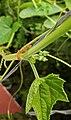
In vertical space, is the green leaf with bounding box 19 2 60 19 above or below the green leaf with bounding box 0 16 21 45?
above

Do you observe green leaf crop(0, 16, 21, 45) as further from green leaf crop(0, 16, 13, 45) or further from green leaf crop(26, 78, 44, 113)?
green leaf crop(26, 78, 44, 113)

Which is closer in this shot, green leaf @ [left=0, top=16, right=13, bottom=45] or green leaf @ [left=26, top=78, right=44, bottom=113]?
green leaf @ [left=26, top=78, right=44, bottom=113]

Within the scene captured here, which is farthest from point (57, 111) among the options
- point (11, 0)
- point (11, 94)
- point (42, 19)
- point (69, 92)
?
point (11, 0)

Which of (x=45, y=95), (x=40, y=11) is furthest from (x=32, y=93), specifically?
(x=40, y=11)

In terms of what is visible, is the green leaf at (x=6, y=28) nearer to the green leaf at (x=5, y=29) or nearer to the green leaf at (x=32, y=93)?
the green leaf at (x=5, y=29)

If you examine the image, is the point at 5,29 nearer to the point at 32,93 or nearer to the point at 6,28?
the point at 6,28

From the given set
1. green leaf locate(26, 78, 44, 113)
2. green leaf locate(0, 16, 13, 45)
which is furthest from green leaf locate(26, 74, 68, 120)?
green leaf locate(0, 16, 13, 45)
